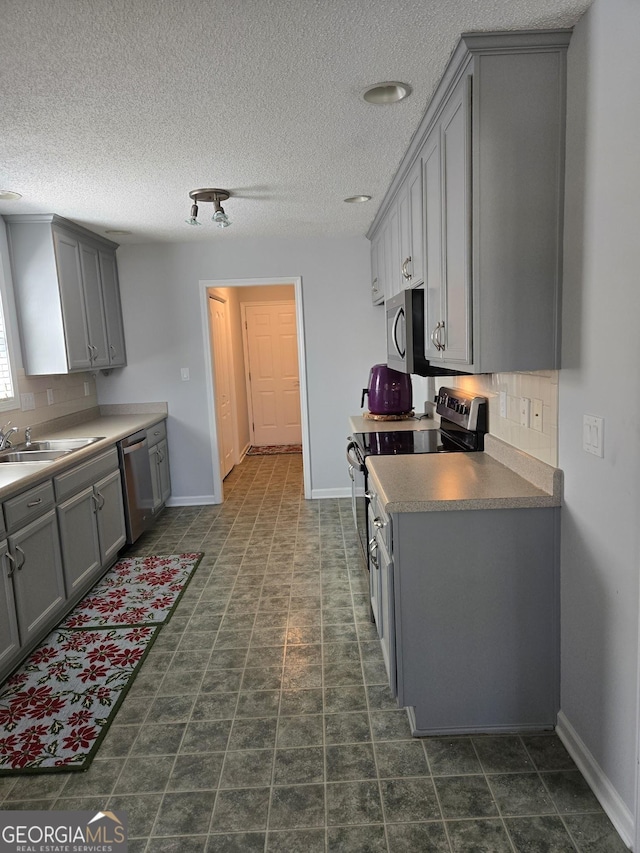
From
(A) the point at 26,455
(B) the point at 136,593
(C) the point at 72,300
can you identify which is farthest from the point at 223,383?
(B) the point at 136,593

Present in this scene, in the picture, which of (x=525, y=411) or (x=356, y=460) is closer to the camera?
(x=525, y=411)

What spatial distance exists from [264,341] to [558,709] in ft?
20.6

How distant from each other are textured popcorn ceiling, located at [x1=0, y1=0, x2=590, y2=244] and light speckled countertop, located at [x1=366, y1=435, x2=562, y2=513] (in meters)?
1.44

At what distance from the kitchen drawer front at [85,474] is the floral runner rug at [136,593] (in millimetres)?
651

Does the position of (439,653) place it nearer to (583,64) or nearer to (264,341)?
(583,64)

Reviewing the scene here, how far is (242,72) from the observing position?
191 cm

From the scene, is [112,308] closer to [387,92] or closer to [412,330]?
[412,330]

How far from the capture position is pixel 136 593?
11.0ft

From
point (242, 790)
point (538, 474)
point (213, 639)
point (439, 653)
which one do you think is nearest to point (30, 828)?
point (242, 790)

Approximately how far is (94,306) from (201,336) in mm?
942

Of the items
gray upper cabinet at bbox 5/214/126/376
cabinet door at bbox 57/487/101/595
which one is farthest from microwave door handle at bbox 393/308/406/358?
gray upper cabinet at bbox 5/214/126/376

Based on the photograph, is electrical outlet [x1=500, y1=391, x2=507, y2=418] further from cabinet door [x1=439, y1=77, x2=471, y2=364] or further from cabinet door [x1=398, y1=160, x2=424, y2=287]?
cabinet door [x1=398, y1=160, x2=424, y2=287]

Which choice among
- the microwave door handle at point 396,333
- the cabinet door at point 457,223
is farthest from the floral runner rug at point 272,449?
the cabinet door at point 457,223

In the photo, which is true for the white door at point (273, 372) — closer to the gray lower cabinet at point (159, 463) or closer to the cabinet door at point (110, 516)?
the gray lower cabinet at point (159, 463)
